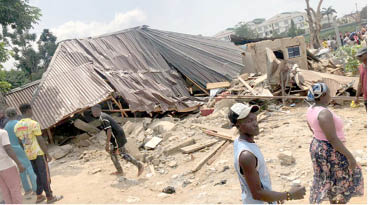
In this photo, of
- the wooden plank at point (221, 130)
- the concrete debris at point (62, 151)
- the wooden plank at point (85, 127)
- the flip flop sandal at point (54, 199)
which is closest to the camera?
the flip flop sandal at point (54, 199)

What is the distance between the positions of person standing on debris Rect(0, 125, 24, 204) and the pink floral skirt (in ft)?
12.8

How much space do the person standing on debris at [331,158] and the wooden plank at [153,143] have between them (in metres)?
5.45

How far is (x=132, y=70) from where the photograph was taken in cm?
1167

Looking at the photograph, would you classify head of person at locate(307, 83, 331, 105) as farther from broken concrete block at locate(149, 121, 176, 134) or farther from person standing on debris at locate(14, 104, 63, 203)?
broken concrete block at locate(149, 121, 176, 134)

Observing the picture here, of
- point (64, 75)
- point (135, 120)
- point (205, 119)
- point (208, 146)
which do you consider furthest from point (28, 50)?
point (208, 146)

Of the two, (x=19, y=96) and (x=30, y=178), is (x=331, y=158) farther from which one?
(x=19, y=96)

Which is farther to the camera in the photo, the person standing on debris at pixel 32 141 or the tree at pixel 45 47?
the tree at pixel 45 47

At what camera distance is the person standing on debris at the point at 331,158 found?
2.58 m

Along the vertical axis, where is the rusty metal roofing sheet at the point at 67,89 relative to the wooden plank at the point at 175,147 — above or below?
above

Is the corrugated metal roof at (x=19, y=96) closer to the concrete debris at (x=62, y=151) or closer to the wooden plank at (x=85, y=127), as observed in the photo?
the wooden plank at (x=85, y=127)

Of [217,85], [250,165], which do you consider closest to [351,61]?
[217,85]

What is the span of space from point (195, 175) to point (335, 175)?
3447mm

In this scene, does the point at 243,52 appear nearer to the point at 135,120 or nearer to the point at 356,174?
the point at 135,120

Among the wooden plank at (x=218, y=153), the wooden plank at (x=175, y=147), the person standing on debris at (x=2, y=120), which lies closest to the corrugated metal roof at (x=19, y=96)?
the person standing on debris at (x=2, y=120)
